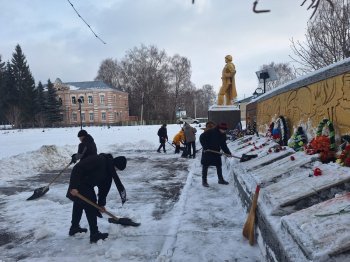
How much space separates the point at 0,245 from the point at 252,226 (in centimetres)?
343

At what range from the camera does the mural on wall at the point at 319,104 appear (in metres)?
4.93

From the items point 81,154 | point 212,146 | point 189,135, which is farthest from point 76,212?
point 189,135

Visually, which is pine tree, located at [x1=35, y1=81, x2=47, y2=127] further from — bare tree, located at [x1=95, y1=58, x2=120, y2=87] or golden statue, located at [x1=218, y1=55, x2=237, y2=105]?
golden statue, located at [x1=218, y1=55, x2=237, y2=105]

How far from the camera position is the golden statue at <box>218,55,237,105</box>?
17.1 metres

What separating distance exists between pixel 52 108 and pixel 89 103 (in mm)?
8309

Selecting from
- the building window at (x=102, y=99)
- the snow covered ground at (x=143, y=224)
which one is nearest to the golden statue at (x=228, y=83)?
the snow covered ground at (x=143, y=224)

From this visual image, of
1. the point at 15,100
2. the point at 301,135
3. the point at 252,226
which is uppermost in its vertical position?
the point at 15,100

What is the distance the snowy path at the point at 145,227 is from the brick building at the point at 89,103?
5777 cm

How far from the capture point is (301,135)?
6758mm

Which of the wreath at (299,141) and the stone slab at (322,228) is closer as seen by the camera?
the stone slab at (322,228)

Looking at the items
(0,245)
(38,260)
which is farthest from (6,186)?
(38,260)

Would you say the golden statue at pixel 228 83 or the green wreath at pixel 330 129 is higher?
the golden statue at pixel 228 83

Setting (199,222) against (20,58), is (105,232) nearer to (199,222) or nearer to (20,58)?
(199,222)

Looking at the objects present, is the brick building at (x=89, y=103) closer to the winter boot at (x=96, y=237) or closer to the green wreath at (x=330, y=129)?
the green wreath at (x=330, y=129)
